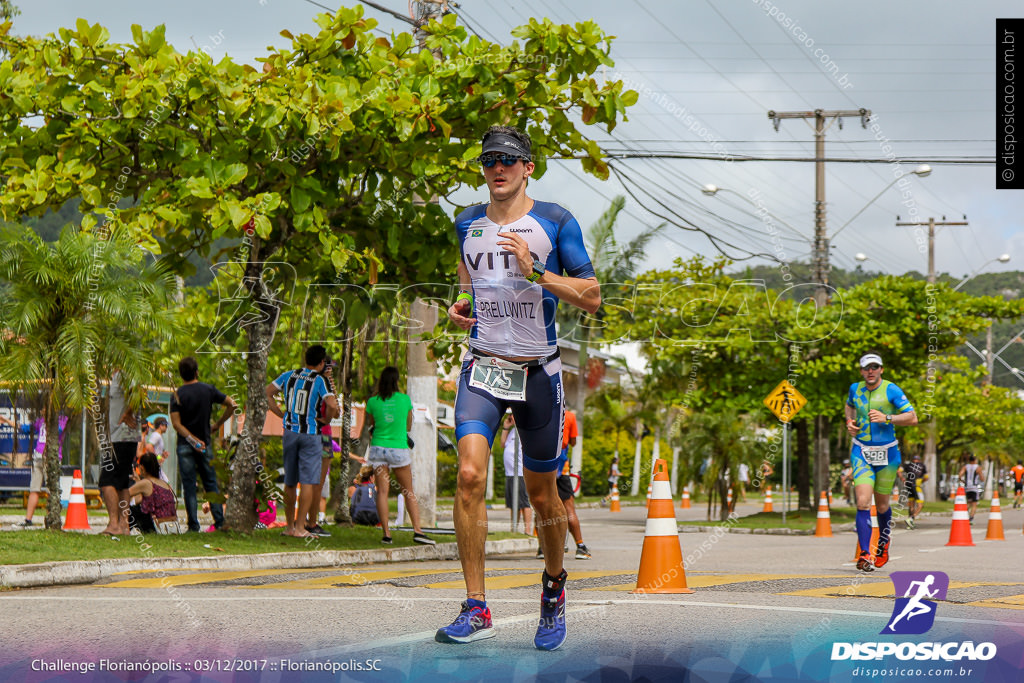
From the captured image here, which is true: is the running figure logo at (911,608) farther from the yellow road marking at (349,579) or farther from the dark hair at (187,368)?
the dark hair at (187,368)

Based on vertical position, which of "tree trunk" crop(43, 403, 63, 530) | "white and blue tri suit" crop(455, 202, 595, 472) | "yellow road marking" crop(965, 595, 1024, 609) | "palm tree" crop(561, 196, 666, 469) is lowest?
"yellow road marking" crop(965, 595, 1024, 609)

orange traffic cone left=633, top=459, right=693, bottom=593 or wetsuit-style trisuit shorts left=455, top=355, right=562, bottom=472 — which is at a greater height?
wetsuit-style trisuit shorts left=455, top=355, right=562, bottom=472

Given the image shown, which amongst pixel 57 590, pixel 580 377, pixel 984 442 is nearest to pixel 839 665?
pixel 57 590

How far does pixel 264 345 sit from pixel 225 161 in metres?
2.23

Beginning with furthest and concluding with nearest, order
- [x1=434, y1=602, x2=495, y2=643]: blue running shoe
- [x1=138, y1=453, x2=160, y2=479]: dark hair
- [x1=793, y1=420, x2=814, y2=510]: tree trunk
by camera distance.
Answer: [x1=793, y1=420, x2=814, y2=510]: tree trunk < [x1=138, y1=453, x2=160, y2=479]: dark hair < [x1=434, y1=602, x2=495, y2=643]: blue running shoe

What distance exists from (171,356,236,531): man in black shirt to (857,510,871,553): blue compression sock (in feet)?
21.8

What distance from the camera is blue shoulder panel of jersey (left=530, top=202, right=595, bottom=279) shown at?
5352mm

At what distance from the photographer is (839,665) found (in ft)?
15.4

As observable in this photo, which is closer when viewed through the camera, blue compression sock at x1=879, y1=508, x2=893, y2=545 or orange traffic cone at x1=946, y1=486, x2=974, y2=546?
blue compression sock at x1=879, y1=508, x2=893, y2=545

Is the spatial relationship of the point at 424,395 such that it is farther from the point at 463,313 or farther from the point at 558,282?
the point at 558,282

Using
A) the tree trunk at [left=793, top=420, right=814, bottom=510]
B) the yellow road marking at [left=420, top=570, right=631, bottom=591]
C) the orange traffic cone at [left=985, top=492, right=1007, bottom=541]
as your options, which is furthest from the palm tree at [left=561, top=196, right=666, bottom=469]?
the yellow road marking at [left=420, top=570, right=631, bottom=591]

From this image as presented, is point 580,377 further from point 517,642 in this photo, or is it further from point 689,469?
point 517,642

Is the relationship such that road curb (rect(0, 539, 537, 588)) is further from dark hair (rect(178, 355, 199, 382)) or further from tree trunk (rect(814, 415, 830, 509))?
tree trunk (rect(814, 415, 830, 509))

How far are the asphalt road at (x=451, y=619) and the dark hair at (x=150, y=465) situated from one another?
4264 mm
